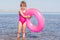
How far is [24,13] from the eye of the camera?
407 inches

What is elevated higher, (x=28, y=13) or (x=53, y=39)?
(x=28, y=13)

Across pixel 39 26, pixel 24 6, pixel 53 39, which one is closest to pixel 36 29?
pixel 39 26

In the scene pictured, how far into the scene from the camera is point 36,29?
1044 centimetres

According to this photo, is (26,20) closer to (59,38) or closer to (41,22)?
(41,22)

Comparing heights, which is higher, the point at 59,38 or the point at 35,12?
the point at 35,12

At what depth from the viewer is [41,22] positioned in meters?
10.2

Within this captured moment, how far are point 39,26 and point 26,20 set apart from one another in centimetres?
60

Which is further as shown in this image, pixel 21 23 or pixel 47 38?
pixel 47 38

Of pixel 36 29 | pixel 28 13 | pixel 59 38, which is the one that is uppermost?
pixel 28 13

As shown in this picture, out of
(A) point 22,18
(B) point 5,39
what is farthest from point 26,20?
(B) point 5,39

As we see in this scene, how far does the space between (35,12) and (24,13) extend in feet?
1.44

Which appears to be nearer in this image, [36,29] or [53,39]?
[36,29]

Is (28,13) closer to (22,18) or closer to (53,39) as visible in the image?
(22,18)

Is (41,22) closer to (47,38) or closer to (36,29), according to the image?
(36,29)
